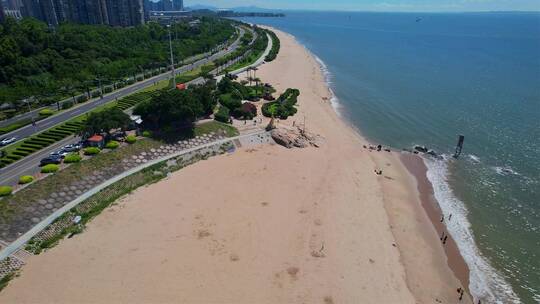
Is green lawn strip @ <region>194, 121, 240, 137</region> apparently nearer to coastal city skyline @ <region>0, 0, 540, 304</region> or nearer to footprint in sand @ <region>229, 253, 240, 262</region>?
coastal city skyline @ <region>0, 0, 540, 304</region>

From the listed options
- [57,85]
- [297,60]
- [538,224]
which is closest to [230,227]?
[538,224]

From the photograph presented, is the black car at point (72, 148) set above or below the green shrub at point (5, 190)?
above

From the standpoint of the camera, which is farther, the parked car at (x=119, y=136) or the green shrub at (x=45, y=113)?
the green shrub at (x=45, y=113)

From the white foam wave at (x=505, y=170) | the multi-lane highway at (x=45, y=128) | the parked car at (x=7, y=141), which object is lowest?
the white foam wave at (x=505, y=170)

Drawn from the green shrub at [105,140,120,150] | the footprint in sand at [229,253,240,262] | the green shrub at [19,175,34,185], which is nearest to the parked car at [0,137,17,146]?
the green shrub at [19,175,34,185]

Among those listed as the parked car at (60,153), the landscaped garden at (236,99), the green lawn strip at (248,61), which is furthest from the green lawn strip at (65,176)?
the green lawn strip at (248,61)

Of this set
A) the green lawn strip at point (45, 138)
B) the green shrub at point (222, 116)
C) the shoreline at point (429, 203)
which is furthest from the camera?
the green shrub at point (222, 116)

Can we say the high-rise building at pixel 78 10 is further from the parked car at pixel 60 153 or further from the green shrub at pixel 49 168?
the green shrub at pixel 49 168

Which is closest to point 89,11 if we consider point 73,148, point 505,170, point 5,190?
point 73,148
